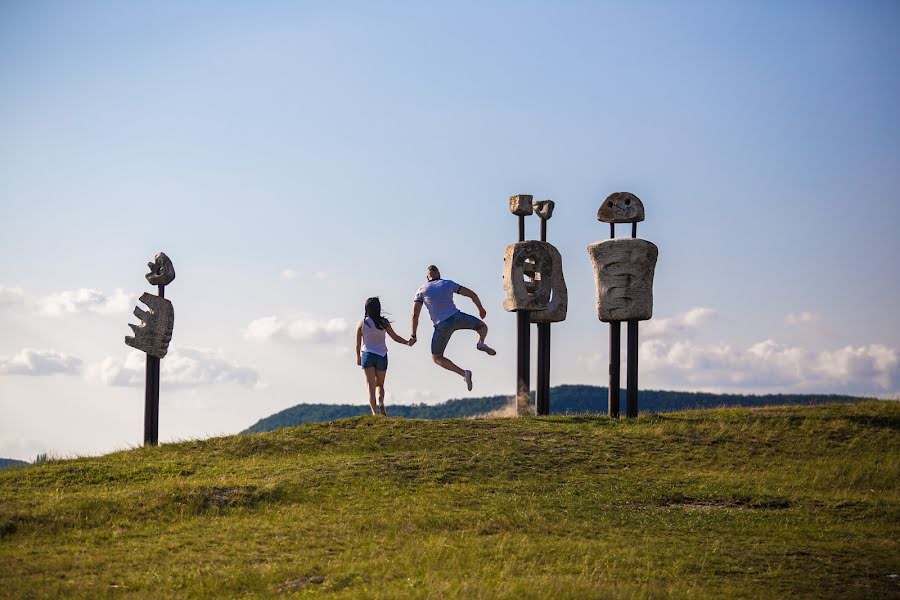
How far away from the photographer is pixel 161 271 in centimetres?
2850

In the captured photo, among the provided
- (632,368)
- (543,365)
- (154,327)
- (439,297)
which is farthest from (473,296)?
(154,327)

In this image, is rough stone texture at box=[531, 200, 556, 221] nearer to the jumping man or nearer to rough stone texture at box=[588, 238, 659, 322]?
rough stone texture at box=[588, 238, 659, 322]

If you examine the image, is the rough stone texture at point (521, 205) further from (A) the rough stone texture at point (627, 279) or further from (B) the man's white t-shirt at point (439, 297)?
(B) the man's white t-shirt at point (439, 297)

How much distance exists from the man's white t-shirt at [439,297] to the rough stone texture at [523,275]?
237cm

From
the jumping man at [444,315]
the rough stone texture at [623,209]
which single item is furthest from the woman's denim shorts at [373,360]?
the rough stone texture at [623,209]

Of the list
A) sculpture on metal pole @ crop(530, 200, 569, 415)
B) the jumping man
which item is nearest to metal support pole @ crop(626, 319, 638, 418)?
sculpture on metal pole @ crop(530, 200, 569, 415)

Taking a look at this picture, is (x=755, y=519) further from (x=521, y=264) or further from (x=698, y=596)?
(x=521, y=264)

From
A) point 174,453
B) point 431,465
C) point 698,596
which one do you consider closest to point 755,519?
point 698,596

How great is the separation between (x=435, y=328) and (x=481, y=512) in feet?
29.2

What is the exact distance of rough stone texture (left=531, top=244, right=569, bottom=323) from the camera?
28906mm

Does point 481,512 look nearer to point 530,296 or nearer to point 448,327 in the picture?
point 448,327

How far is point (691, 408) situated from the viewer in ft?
97.0

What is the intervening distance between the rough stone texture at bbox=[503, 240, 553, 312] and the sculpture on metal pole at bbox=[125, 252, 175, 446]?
877cm

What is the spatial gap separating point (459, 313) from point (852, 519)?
10871mm
